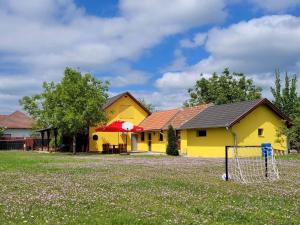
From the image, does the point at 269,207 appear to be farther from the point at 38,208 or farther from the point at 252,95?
the point at 252,95

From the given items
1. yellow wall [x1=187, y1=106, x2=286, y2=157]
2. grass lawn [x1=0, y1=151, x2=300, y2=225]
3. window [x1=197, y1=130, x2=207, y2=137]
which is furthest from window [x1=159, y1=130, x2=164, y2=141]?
grass lawn [x1=0, y1=151, x2=300, y2=225]

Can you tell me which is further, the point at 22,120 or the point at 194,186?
the point at 22,120

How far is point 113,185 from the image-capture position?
1439cm

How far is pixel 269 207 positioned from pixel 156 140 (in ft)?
123

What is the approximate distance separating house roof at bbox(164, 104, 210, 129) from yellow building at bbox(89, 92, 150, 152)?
24.3ft

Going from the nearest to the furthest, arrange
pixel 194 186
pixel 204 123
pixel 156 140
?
pixel 194 186, pixel 204 123, pixel 156 140

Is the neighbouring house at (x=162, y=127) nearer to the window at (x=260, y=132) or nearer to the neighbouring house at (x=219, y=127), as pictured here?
the neighbouring house at (x=219, y=127)

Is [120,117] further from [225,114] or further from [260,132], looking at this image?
[260,132]

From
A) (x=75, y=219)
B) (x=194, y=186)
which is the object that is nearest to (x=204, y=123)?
(x=194, y=186)

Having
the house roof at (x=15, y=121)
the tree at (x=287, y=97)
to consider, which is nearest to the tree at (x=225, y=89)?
the tree at (x=287, y=97)

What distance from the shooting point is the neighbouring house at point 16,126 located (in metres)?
81.3

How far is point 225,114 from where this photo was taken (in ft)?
121

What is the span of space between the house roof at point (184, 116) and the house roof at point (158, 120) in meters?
0.71

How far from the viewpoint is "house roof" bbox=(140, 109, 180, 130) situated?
4653 centimetres
